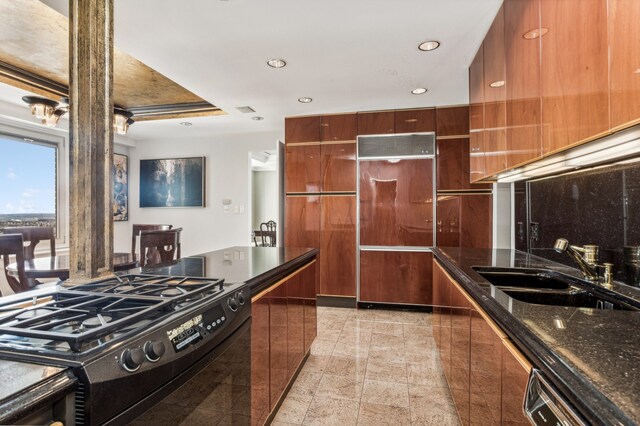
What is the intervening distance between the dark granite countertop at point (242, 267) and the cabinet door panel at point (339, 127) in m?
2.12

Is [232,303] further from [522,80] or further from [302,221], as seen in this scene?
[302,221]

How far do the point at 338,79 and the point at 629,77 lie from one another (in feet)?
7.78

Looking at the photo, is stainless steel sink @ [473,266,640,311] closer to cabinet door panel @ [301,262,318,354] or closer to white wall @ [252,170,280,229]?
cabinet door panel @ [301,262,318,354]

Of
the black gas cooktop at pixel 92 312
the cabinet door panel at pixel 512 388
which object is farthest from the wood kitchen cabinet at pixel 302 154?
the cabinet door panel at pixel 512 388

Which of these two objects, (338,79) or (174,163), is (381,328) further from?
(174,163)

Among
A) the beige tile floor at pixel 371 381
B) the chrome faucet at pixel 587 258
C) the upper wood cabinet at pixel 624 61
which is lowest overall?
the beige tile floor at pixel 371 381

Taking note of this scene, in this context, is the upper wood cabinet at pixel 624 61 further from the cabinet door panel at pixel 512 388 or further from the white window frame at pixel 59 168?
the white window frame at pixel 59 168

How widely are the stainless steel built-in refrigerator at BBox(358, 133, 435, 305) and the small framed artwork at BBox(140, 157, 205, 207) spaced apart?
9.21ft

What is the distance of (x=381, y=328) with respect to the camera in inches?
130

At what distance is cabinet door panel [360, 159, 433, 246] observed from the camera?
3.81 metres

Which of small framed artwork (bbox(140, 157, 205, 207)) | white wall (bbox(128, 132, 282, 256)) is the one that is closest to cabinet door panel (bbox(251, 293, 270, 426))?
white wall (bbox(128, 132, 282, 256))

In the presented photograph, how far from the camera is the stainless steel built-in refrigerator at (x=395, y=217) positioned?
3805mm

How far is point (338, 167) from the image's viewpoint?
404cm

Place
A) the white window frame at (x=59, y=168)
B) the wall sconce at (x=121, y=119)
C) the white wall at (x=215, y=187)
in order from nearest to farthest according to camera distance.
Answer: the wall sconce at (x=121, y=119) < the white window frame at (x=59, y=168) < the white wall at (x=215, y=187)
